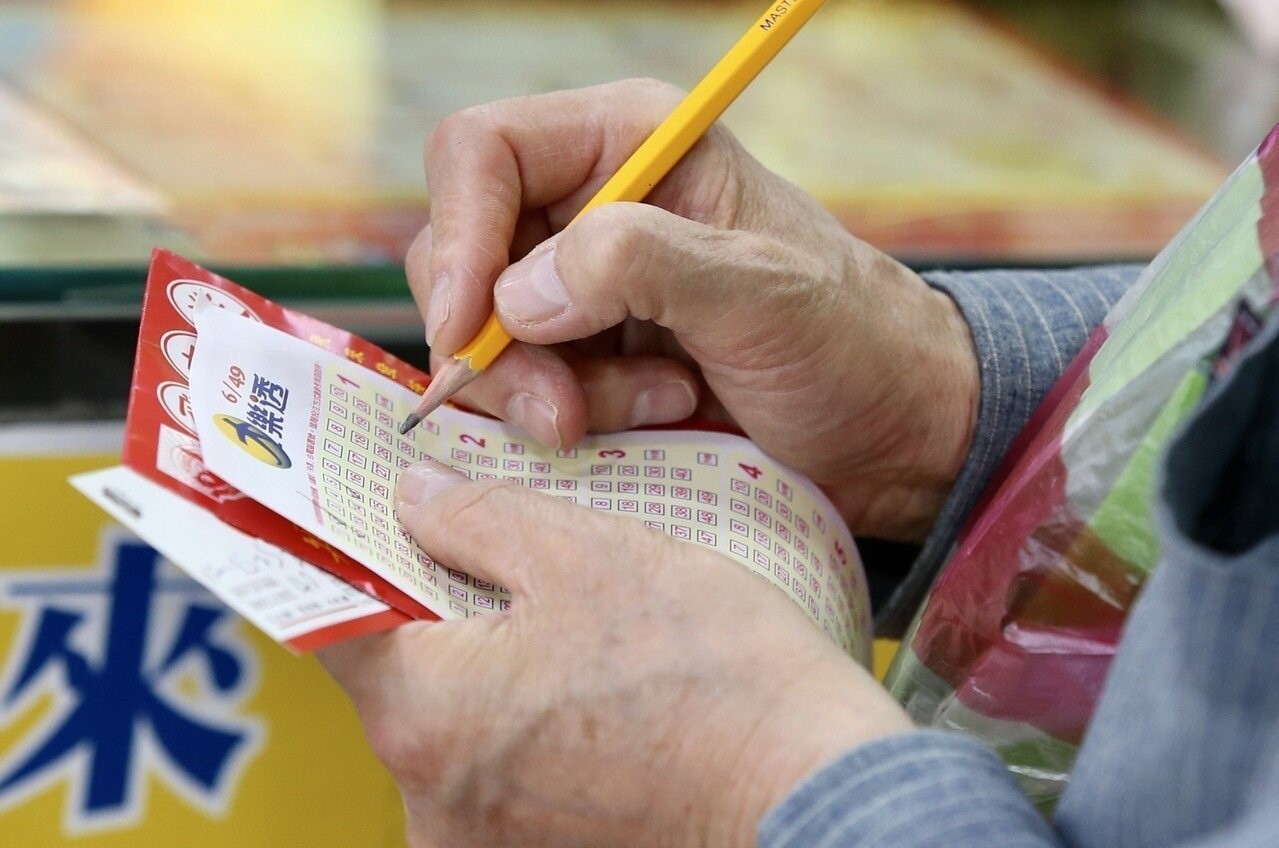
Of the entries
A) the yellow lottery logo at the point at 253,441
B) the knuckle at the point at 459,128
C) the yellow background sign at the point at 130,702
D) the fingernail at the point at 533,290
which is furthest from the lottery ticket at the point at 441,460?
the yellow background sign at the point at 130,702

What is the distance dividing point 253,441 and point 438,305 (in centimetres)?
20

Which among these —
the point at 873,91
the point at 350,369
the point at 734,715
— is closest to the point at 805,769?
the point at 734,715

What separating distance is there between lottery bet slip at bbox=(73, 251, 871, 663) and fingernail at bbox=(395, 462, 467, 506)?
0.04ft

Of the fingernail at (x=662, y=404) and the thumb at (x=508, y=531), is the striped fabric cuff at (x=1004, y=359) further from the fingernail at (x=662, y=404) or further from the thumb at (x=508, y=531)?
the thumb at (x=508, y=531)

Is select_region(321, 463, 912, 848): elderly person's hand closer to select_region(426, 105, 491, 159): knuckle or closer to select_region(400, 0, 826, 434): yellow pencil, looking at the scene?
select_region(400, 0, 826, 434): yellow pencil

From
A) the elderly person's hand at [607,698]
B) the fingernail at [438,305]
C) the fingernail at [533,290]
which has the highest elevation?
the fingernail at [533,290]

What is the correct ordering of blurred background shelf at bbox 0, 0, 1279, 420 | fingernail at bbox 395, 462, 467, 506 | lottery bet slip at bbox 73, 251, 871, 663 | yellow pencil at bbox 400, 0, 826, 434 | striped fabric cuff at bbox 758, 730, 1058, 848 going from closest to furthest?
striped fabric cuff at bbox 758, 730, 1058, 848 < lottery bet slip at bbox 73, 251, 871, 663 < fingernail at bbox 395, 462, 467, 506 < yellow pencil at bbox 400, 0, 826, 434 < blurred background shelf at bbox 0, 0, 1279, 420

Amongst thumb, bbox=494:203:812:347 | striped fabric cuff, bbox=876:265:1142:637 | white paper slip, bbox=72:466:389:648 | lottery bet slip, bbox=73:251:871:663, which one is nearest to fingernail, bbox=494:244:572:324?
thumb, bbox=494:203:812:347

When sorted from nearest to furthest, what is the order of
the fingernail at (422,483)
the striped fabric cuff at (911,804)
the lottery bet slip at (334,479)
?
the striped fabric cuff at (911,804) → the lottery bet slip at (334,479) → the fingernail at (422,483)

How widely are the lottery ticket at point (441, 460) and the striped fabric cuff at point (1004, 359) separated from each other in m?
0.08

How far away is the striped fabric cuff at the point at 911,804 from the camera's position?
556mm

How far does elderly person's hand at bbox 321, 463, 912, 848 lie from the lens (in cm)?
65

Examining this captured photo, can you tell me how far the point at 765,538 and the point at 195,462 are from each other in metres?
0.38

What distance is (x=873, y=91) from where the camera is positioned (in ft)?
5.99
